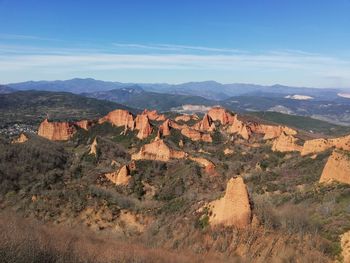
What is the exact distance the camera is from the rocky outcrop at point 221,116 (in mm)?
129625

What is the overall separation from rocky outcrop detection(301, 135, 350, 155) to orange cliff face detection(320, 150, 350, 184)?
725 inches

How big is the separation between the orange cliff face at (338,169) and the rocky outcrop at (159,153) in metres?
37.4

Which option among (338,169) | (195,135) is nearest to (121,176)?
(338,169)

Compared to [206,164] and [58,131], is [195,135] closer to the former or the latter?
[206,164]

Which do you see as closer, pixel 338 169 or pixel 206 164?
pixel 338 169

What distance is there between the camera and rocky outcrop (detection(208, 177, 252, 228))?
114ft

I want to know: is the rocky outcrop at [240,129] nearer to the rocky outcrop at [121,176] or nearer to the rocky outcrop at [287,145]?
the rocky outcrop at [287,145]

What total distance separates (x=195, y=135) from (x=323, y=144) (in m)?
40.4

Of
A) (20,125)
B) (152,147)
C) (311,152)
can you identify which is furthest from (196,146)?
(20,125)

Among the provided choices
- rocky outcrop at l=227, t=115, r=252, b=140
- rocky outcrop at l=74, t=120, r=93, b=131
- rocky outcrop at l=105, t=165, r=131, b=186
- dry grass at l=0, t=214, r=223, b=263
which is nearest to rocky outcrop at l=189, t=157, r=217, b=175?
rocky outcrop at l=105, t=165, r=131, b=186

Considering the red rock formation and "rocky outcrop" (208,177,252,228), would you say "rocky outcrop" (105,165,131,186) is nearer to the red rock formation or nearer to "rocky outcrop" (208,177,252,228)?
"rocky outcrop" (208,177,252,228)

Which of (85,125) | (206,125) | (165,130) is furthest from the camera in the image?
(85,125)

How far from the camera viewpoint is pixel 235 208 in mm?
35438

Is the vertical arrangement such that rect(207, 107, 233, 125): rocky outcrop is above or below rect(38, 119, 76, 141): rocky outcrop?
above
